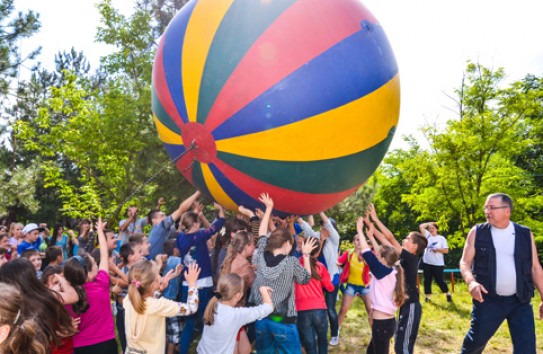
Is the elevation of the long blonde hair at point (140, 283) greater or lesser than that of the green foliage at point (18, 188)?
lesser

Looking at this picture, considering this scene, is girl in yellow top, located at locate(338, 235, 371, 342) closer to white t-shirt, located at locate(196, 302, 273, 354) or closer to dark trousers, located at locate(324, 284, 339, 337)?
dark trousers, located at locate(324, 284, 339, 337)

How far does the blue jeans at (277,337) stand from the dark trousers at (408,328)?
1091 mm

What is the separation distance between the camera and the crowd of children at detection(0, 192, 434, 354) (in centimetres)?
288

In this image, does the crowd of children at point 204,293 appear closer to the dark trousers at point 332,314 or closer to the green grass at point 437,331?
the dark trousers at point 332,314

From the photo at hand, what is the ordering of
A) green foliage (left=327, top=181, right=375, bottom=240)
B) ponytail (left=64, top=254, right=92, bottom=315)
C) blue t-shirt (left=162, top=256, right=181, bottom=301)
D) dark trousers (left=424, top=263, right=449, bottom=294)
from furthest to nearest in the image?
green foliage (left=327, top=181, right=375, bottom=240) < dark trousers (left=424, top=263, right=449, bottom=294) < blue t-shirt (left=162, top=256, right=181, bottom=301) < ponytail (left=64, top=254, right=92, bottom=315)

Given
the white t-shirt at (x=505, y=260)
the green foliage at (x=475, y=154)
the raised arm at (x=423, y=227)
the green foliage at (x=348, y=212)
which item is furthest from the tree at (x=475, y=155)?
the white t-shirt at (x=505, y=260)

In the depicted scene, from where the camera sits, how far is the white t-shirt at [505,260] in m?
3.65

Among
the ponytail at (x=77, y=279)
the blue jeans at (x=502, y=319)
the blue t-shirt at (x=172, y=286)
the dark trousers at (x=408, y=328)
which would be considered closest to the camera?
the ponytail at (x=77, y=279)

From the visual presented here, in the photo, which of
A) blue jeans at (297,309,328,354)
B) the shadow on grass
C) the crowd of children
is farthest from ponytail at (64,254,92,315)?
the shadow on grass

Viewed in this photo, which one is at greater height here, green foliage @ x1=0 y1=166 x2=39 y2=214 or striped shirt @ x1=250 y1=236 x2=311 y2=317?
green foliage @ x1=0 y1=166 x2=39 y2=214

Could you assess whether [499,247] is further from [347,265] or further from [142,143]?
[142,143]

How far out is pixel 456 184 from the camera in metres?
13.8

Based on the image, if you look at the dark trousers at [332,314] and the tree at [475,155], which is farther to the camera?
the tree at [475,155]

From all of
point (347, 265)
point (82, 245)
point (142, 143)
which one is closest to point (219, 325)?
point (347, 265)
